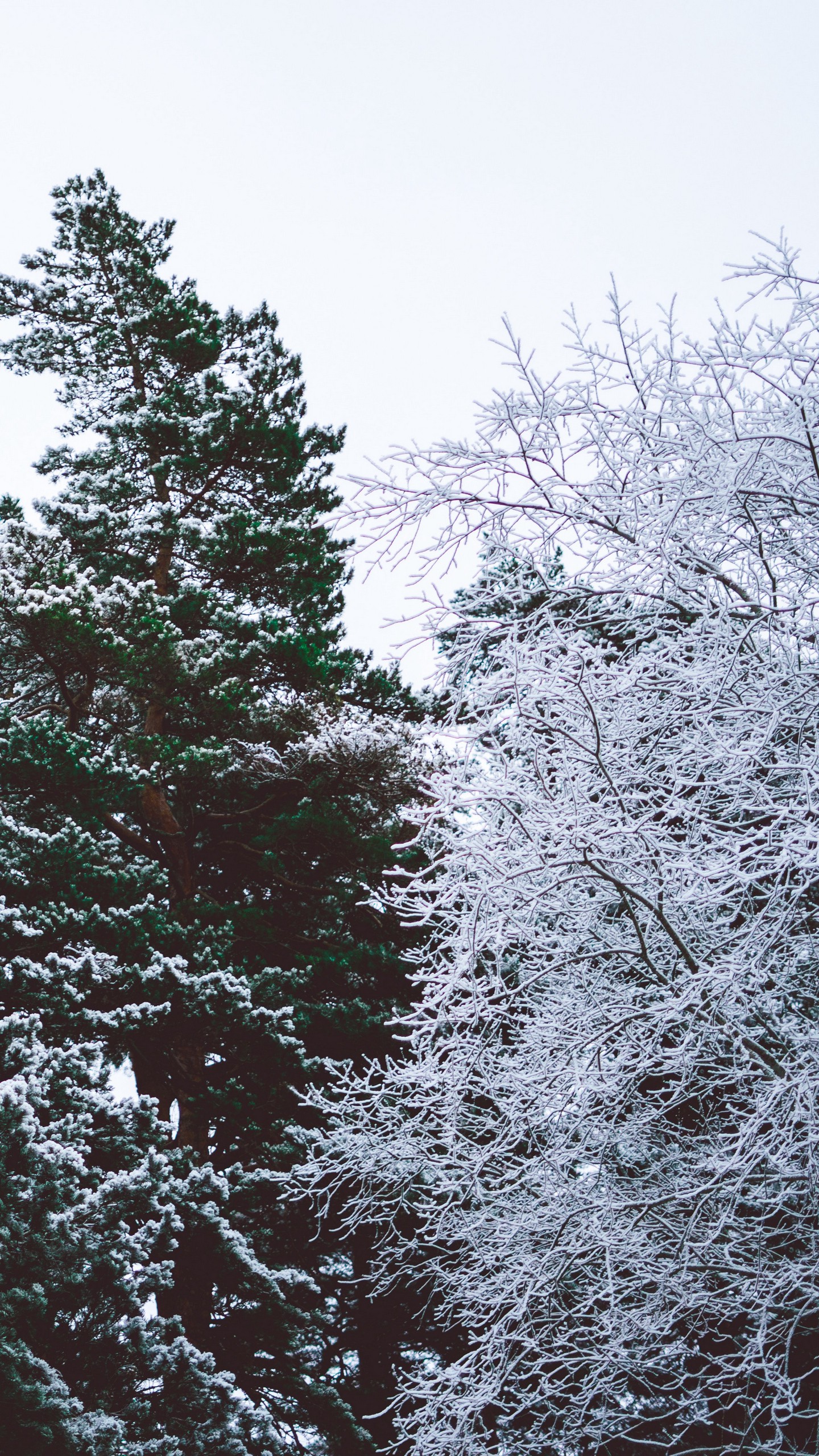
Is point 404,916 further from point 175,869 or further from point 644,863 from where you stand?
point 175,869

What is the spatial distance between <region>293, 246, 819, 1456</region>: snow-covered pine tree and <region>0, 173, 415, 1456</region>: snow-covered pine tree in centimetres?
183

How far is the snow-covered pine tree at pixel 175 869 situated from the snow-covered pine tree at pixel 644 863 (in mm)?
1829

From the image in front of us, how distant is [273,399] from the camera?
13680 mm

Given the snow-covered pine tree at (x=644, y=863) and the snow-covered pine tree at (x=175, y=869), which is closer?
the snow-covered pine tree at (x=644, y=863)

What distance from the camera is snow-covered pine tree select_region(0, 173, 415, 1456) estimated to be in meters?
6.25

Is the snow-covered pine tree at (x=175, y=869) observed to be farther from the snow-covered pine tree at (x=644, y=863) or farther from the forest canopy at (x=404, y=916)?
the snow-covered pine tree at (x=644, y=863)

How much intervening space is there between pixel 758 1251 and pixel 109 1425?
3201 mm

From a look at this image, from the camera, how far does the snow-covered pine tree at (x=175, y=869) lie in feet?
20.5

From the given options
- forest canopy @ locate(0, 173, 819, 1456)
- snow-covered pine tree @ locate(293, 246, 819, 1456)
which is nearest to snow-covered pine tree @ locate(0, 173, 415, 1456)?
forest canopy @ locate(0, 173, 819, 1456)

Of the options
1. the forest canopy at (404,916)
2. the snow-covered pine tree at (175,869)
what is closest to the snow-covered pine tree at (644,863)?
the forest canopy at (404,916)

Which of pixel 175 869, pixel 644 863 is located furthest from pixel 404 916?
pixel 175 869

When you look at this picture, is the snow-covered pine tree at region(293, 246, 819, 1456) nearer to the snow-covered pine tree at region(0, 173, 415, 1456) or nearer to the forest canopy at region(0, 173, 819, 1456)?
the forest canopy at region(0, 173, 819, 1456)

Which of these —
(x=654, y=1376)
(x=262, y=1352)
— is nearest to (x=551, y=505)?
(x=654, y=1376)

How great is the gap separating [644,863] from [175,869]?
896 cm
